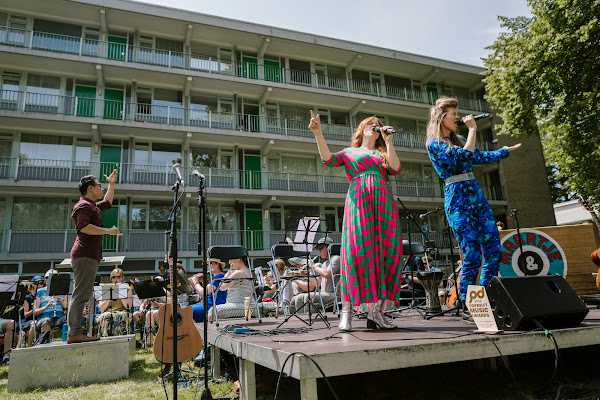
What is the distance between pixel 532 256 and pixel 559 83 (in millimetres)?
9927

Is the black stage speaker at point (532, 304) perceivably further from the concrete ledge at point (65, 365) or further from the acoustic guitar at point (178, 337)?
the concrete ledge at point (65, 365)

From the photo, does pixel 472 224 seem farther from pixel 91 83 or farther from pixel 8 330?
pixel 91 83

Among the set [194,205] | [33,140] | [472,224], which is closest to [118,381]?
[472,224]

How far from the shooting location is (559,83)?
11.9 metres

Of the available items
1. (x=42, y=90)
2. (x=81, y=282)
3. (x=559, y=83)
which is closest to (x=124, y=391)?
(x=81, y=282)

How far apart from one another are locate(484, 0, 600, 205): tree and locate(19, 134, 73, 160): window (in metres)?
16.1

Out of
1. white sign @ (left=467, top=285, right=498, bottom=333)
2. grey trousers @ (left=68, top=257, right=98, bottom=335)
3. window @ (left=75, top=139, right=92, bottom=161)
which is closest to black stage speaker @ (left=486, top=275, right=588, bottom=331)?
white sign @ (left=467, top=285, right=498, bottom=333)

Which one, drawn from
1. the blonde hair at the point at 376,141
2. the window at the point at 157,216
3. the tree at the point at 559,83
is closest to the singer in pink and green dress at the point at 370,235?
the blonde hair at the point at 376,141

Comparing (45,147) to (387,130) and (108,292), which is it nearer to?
(108,292)

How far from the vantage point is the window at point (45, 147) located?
15.3m

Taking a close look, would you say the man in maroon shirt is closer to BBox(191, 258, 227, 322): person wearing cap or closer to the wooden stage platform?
BBox(191, 258, 227, 322): person wearing cap

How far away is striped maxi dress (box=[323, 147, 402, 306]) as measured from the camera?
9.53 feet

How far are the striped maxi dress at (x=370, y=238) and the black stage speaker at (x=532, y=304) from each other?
68cm

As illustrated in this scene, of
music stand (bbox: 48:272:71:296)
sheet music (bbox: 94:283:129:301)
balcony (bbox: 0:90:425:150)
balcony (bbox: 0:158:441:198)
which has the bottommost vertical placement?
sheet music (bbox: 94:283:129:301)
